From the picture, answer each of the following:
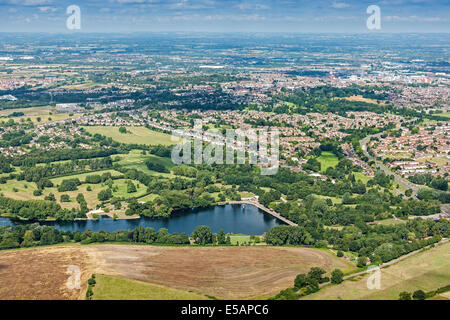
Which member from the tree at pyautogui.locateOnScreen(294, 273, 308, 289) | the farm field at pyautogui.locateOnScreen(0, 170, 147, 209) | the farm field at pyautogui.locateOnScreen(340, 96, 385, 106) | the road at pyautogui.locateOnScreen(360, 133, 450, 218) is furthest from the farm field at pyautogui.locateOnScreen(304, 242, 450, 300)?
the farm field at pyautogui.locateOnScreen(340, 96, 385, 106)

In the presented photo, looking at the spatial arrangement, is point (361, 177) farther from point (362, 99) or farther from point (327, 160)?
point (362, 99)

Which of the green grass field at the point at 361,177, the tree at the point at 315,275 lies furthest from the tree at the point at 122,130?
the tree at the point at 315,275

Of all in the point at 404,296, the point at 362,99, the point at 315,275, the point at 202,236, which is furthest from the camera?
the point at 362,99

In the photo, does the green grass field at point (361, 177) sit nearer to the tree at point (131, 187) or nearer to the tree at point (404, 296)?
the tree at point (131, 187)

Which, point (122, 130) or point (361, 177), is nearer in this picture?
point (361, 177)

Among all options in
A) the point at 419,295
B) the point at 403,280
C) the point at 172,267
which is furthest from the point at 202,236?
the point at 419,295

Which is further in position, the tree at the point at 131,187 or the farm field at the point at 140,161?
the farm field at the point at 140,161

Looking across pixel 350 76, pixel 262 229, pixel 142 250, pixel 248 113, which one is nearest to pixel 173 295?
pixel 142 250
